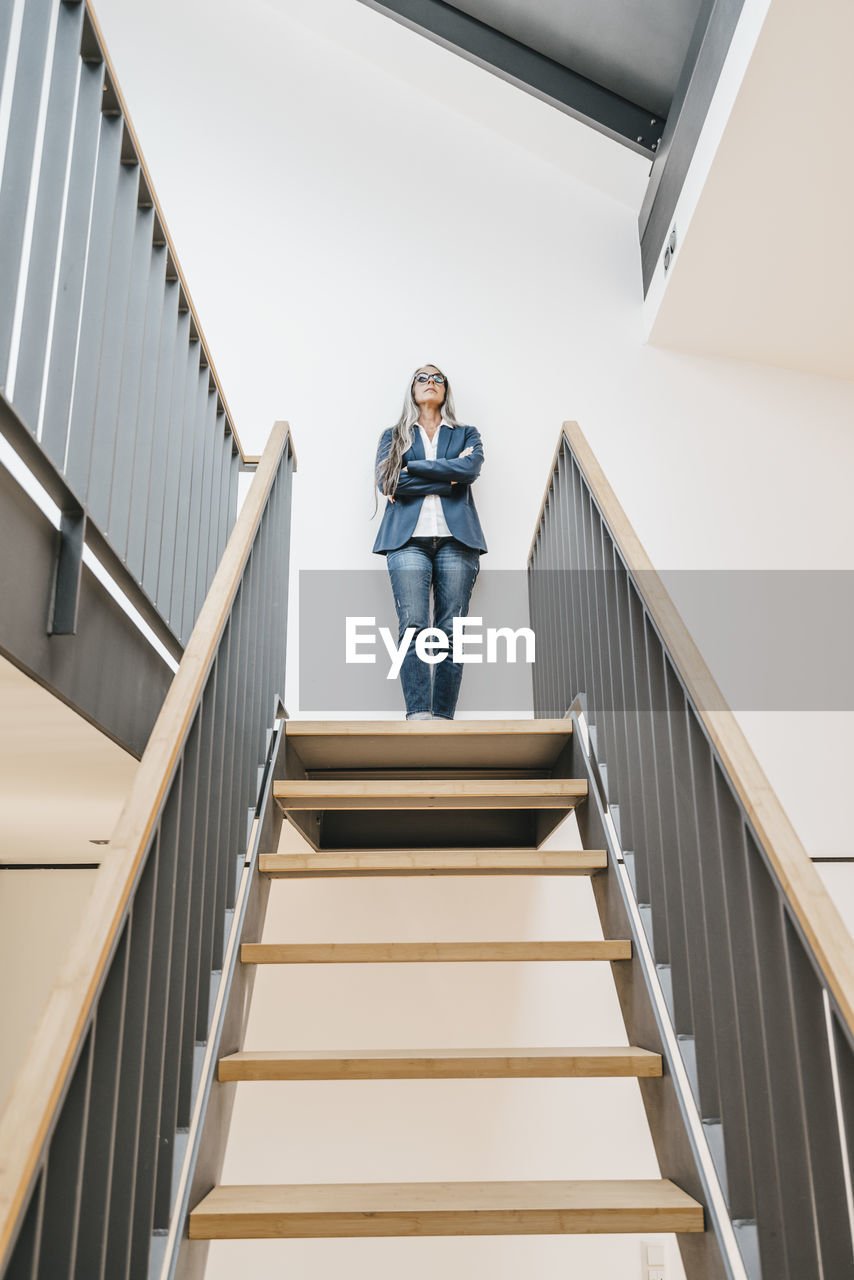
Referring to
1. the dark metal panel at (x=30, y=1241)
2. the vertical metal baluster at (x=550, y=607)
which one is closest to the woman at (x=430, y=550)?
the vertical metal baluster at (x=550, y=607)

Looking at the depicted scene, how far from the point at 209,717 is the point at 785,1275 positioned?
1228 millimetres

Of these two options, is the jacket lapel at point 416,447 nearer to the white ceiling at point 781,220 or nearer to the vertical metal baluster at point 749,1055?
the white ceiling at point 781,220

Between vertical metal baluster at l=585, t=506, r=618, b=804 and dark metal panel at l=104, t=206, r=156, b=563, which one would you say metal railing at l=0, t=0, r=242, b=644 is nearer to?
dark metal panel at l=104, t=206, r=156, b=563

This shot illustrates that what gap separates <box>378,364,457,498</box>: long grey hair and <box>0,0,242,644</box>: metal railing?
1.15 meters

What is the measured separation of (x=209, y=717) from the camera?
1779mm

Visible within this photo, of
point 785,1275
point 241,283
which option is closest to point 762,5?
point 241,283

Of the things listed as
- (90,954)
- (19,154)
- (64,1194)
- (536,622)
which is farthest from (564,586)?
(64,1194)

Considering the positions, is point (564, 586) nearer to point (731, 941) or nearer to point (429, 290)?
point (731, 941)

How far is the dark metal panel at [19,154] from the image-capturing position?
1.38 meters

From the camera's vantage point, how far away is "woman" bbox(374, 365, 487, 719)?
3.59m

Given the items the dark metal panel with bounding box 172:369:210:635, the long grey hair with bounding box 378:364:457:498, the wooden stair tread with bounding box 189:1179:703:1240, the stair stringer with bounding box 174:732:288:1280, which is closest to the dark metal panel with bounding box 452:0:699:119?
the long grey hair with bounding box 378:364:457:498

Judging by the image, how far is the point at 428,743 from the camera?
269 cm

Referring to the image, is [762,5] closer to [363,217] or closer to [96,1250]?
[363,217]

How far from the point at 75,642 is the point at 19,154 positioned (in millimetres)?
775
